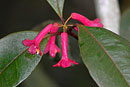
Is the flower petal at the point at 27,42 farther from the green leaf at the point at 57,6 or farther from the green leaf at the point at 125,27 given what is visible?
the green leaf at the point at 125,27

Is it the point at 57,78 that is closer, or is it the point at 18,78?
the point at 18,78

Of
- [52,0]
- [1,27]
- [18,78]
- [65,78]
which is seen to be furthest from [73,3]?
[18,78]

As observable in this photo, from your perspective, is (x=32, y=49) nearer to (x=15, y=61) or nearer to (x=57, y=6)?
(x=15, y=61)

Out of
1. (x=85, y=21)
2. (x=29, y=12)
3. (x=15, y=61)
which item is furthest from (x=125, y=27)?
(x=29, y=12)

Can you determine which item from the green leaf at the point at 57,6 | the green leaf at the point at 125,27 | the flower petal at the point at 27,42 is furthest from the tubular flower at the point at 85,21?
the green leaf at the point at 125,27

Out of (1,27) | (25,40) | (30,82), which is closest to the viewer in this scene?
(25,40)

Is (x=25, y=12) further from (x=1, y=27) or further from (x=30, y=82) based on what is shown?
(x=30, y=82)
